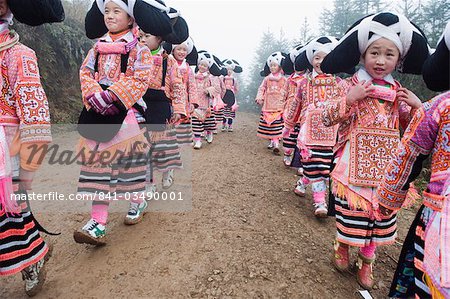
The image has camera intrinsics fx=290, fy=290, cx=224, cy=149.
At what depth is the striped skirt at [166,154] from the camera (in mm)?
3928

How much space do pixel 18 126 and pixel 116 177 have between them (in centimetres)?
102

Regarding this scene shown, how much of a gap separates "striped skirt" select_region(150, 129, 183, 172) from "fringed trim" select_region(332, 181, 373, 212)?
7.60 ft

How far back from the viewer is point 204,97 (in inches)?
305

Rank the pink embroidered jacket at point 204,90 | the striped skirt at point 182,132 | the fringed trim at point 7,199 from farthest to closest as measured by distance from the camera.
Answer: the pink embroidered jacket at point 204,90
the striped skirt at point 182,132
the fringed trim at point 7,199

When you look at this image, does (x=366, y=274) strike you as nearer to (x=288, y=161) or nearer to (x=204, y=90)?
(x=288, y=161)

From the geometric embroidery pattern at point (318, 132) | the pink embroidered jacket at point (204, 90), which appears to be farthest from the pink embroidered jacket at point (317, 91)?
the pink embroidered jacket at point (204, 90)

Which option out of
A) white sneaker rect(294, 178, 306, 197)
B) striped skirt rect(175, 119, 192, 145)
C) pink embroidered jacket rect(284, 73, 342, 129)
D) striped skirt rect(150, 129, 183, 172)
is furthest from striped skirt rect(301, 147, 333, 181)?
striped skirt rect(175, 119, 192, 145)

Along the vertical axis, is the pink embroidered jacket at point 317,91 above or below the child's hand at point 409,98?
below

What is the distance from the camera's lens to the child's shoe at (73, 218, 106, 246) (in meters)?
2.50

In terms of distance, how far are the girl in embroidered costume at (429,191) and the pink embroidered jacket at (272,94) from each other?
5.62 metres

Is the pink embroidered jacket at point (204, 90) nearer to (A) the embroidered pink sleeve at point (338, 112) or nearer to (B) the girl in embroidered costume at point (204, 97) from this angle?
(B) the girl in embroidered costume at point (204, 97)

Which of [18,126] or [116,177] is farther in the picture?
[116,177]

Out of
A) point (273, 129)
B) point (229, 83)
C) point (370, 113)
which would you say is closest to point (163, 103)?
point (370, 113)

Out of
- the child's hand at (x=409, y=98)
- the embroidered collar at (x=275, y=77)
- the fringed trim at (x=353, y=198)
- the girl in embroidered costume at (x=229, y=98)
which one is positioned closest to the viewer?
the child's hand at (x=409, y=98)
